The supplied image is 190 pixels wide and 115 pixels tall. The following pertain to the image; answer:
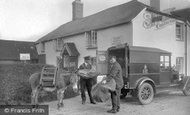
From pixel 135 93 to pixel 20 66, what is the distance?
458cm

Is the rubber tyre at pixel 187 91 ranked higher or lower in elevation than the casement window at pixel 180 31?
lower

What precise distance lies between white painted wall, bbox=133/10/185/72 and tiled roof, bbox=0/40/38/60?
Result: 17172mm

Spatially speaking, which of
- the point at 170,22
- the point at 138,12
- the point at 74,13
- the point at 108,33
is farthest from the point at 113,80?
the point at 74,13

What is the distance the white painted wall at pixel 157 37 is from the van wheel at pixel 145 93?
213 inches

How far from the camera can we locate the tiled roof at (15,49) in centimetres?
2705

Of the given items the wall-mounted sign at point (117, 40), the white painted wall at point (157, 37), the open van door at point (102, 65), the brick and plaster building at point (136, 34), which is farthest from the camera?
the wall-mounted sign at point (117, 40)

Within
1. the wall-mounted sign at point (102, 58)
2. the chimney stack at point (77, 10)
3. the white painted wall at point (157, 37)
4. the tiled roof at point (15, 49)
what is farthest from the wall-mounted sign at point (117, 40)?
the tiled roof at point (15, 49)

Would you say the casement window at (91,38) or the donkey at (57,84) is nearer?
the donkey at (57,84)

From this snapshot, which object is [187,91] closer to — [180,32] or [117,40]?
[117,40]

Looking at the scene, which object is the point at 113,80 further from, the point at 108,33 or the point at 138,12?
the point at 108,33

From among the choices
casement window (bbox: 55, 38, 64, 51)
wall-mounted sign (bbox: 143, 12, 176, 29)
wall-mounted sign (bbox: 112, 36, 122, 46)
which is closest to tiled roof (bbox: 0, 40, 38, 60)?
casement window (bbox: 55, 38, 64, 51)

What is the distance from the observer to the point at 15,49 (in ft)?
97.5

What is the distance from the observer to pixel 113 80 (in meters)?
7.03

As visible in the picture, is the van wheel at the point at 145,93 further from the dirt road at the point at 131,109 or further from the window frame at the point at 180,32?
the window frame at the point at 180,32
